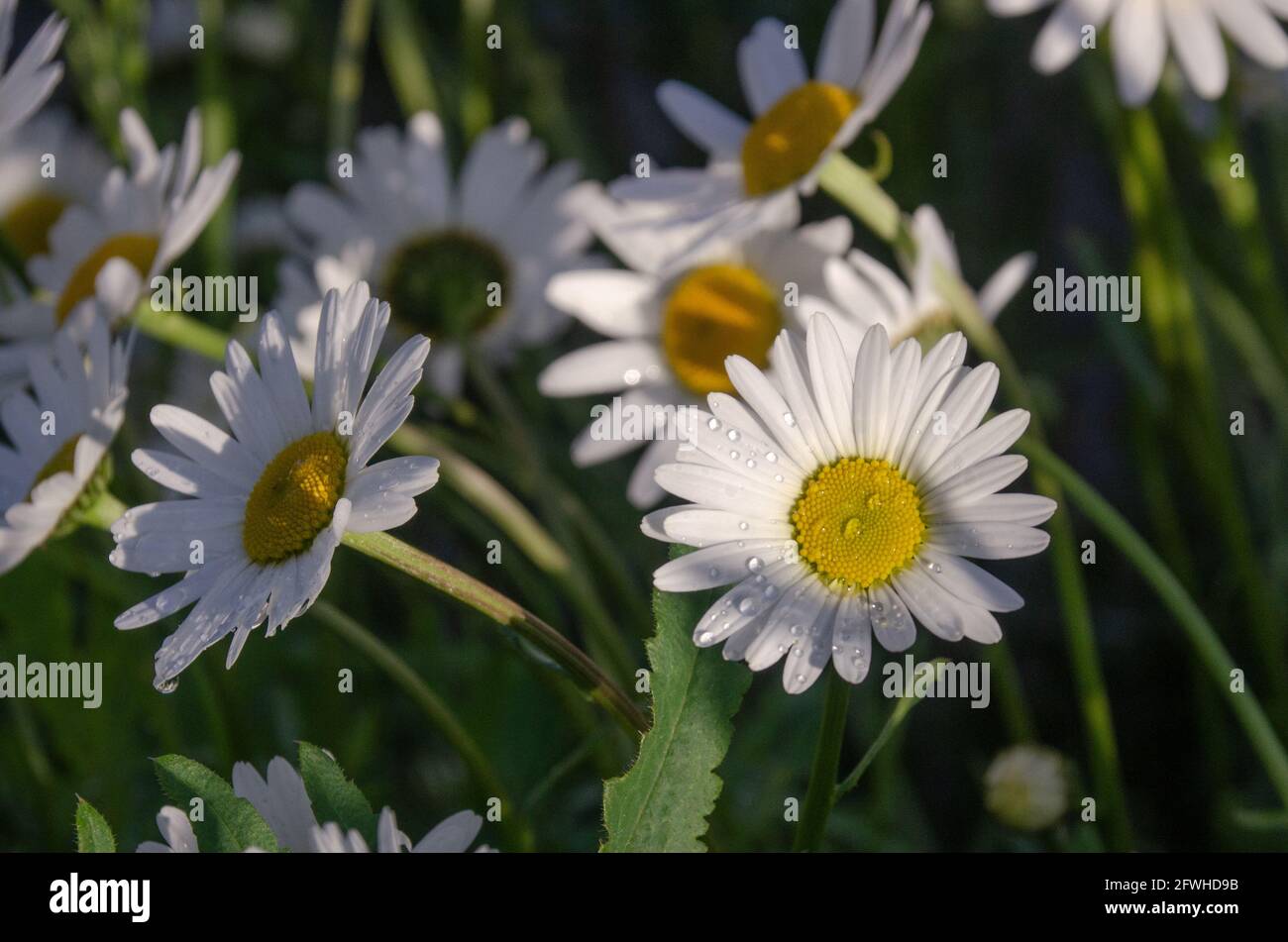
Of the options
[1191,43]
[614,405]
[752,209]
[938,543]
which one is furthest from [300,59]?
[938,543]

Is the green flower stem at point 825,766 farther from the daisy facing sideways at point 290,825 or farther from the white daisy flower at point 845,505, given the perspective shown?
the daisy facing sideways at point 290,825

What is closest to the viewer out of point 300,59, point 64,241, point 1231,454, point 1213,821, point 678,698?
point 678,698

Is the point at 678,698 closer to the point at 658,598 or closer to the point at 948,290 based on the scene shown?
the point at 658,598

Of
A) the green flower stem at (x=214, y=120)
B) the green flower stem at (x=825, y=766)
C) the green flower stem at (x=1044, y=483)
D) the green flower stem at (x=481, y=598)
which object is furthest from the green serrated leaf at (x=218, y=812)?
the green flower stem at (x=214, y=120)

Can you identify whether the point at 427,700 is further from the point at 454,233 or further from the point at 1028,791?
the point at 454,233

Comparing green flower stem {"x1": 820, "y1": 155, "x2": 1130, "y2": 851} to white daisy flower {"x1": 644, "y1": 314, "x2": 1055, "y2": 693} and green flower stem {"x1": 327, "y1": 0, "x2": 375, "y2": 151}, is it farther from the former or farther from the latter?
green flower stem {"x1": 327, "y1": 0, "x2": 375, "y2": 151}

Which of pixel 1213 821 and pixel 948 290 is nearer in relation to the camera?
pixel 948 290

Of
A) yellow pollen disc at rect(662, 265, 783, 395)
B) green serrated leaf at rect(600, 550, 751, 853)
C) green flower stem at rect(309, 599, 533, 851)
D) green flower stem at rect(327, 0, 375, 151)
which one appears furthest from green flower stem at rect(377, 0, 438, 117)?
green serrated leaf at rect(600, 550, 751, 853)
